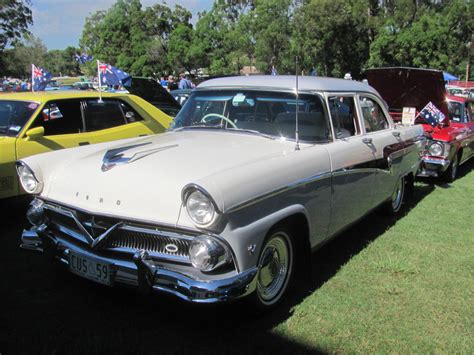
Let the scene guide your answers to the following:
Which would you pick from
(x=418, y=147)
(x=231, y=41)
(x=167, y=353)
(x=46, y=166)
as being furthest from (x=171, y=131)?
(x=231, y=41)

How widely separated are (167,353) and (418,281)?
7.54 feet

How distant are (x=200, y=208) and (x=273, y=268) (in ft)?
2.97

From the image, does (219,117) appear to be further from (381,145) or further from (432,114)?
(432,114)

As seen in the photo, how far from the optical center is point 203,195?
8.83ft

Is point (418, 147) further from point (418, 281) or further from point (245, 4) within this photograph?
point (245, 4)

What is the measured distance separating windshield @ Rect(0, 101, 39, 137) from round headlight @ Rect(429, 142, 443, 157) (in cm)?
602

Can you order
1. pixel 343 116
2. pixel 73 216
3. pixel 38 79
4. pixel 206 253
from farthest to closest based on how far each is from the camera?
pixel 38 79 → pixel 343 116 → pixel 73 216 → pixel 206 253

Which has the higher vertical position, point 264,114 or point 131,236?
point 264,114

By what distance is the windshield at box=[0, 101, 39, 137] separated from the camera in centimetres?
534

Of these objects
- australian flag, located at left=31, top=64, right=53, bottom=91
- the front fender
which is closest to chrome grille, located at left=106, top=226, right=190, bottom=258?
the front fender

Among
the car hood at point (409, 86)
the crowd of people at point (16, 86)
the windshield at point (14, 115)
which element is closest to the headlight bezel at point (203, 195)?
the windshield at point (14, 115)

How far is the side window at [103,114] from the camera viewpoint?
603cm

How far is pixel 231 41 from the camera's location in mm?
48219

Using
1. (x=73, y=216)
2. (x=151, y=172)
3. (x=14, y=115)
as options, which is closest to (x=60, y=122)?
(x=14, y=115)
